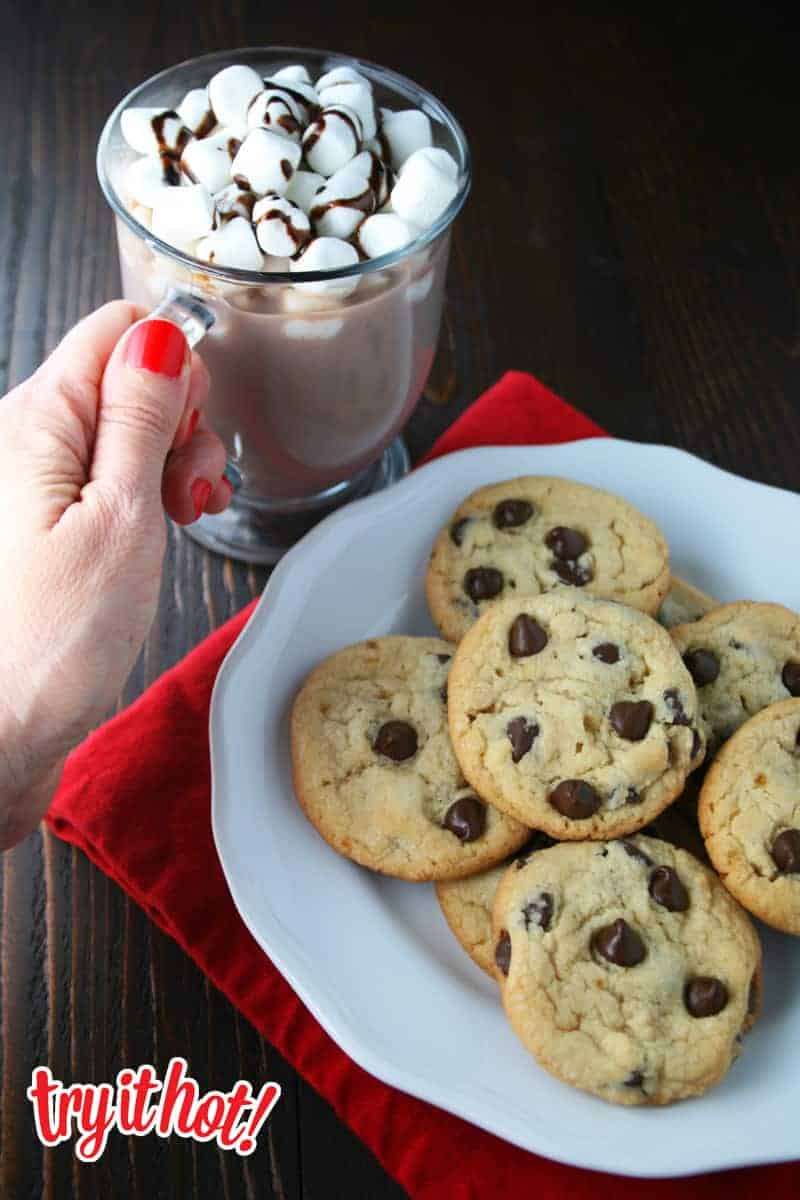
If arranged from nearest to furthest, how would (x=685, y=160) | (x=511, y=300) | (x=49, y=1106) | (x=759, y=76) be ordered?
1. (x=49, y=1106)
2. (x=511, y=300)
3. (x=685, y=160)
4. (x=759, y=76)

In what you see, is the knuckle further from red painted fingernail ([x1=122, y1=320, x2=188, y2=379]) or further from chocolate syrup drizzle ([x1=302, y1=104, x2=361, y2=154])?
chocolate syrup drizzle ([x1=302, y1=104, x2=361, y2=154])

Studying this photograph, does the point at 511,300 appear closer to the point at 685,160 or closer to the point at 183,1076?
the point at 685,160

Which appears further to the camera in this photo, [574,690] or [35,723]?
[574,690]

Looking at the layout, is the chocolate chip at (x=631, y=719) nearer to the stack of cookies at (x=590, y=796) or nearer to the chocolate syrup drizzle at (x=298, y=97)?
the stack of cookies at (x=590, y=796)

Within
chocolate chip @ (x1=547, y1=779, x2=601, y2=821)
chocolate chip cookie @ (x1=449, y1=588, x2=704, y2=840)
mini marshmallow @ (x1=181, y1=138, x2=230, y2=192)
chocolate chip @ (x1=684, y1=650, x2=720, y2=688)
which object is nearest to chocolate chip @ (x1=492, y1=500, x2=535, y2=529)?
chocolate chip cookie @ (x1=449, y1=588, x2=704, y2=840)

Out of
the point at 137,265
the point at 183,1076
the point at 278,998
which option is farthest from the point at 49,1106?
the point at 137,265

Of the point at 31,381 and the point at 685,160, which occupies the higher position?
the point at 31,381

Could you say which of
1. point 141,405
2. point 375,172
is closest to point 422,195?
point 375,172
